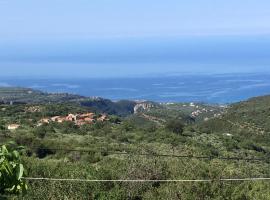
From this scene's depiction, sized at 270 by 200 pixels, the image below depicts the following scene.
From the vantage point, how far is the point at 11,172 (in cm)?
353

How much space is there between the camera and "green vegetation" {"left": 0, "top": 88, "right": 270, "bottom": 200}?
14.6 meters

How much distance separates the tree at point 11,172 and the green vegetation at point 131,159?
1.13ft

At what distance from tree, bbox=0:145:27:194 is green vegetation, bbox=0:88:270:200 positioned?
1.13 ft

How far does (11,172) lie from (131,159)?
14394 mm

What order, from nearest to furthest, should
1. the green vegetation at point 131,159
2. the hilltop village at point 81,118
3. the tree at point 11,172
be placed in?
1. the tree at point 11,172
2. the green vegetation at point 131,159
3. the hilltop village at point 81,118

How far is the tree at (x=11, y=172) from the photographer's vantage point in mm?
3512

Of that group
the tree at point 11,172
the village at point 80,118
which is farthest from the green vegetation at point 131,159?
the village at point 80,118

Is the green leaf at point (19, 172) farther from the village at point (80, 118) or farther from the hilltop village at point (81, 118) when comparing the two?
the hilltop village at point (81, 118)

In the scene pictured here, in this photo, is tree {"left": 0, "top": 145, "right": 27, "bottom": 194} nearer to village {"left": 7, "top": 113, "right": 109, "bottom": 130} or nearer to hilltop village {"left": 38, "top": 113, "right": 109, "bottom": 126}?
village {"left": 7, "top": 113, "right": 109, "bottom": 130}

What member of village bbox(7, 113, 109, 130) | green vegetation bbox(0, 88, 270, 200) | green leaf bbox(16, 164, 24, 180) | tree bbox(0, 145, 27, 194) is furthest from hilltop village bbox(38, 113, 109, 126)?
green leaf bbox(16, 164, 24, 180)

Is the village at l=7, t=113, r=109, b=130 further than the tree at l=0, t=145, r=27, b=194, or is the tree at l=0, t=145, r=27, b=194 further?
the village at l=7, t=113, r=109, b=130

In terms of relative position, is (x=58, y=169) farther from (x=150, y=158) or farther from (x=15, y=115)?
(x=15, y=115)

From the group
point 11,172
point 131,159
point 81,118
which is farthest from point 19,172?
point 81,118

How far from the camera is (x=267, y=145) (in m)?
39.5
